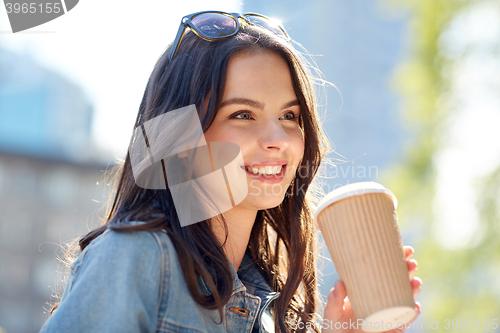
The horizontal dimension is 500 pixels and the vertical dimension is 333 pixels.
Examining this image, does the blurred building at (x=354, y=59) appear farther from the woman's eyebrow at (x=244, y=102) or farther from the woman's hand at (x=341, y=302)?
the woman's hand at (x=341, y=302)

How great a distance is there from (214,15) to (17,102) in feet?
185

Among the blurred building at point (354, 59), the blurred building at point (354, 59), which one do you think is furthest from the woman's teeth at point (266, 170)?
the blurred building at point (354, 59)

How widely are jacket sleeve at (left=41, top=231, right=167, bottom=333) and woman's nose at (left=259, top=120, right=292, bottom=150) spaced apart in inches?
23.0

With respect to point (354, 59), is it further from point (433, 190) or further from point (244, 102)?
Answer: point (244, 102)

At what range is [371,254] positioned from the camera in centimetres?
127

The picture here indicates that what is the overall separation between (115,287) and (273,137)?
82 cm

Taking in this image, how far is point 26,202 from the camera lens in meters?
42.4

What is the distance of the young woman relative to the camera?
121 centimetres

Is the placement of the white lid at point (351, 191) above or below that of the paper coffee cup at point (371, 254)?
above

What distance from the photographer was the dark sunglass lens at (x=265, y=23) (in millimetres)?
2035

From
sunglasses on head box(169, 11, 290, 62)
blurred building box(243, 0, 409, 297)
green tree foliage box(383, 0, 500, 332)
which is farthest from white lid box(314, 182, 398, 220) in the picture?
blurred building box(243, 0, 409, 297)

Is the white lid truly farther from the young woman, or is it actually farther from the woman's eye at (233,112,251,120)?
the woman's eye at (233,112,251,120)

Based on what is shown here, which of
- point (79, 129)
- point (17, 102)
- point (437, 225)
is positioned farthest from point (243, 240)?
point (17, 102)

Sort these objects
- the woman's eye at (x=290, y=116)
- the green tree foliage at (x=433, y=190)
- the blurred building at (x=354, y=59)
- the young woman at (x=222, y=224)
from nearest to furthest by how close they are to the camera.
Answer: the young woman at (x=222, y=224)
the woman's eye at (x=290, y=116)
the green tree foliage at (x=433, y=190)
the blurred building at (x=354, y=59)
